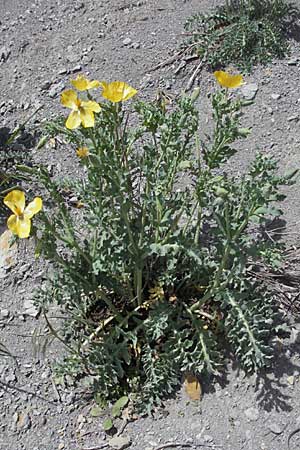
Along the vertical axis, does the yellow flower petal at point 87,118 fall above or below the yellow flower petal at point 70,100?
below

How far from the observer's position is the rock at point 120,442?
2.41m

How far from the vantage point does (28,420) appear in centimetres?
254

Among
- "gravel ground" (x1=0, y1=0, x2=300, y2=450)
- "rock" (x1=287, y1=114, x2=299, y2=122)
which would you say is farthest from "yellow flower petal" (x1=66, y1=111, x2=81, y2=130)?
"rock" (x1=287, y1=114, x2=299, y2=122)

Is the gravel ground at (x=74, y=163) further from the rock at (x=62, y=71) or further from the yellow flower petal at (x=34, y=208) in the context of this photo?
the yellow flower petal at (x=34, y=208)

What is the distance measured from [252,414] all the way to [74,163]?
1.53 m

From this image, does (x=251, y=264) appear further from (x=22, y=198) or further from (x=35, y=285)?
(x=22, y=198)

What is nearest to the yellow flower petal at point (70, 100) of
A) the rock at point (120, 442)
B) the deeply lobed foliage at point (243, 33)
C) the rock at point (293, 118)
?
the rock at point (120, 442)

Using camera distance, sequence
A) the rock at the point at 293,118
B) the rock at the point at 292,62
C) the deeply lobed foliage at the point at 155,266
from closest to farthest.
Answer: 1. the deeply lobed foliage at the point at 155,266
2. the rock at the point at 293,118
3. the rock at the point at 292,62

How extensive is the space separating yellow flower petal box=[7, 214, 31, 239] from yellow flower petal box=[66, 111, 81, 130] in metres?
0.29

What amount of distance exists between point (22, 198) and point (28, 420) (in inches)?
38.8

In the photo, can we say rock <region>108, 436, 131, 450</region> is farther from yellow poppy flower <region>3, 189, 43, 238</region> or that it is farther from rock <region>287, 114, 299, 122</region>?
rock <region>287, 114, 299, 122</region>

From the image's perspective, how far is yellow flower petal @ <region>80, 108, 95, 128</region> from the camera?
194cm

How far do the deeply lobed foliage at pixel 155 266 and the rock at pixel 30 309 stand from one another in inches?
5.8

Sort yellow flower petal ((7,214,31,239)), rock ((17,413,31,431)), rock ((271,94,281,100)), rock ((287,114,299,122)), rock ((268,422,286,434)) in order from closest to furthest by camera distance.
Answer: yellow flower petal ((7,214,31,239)) < rock ((268,422,286,434)) < rock ((17,413,31,431)) < rock ((287,114,299,122)) < rock ((271,94,281,100))
